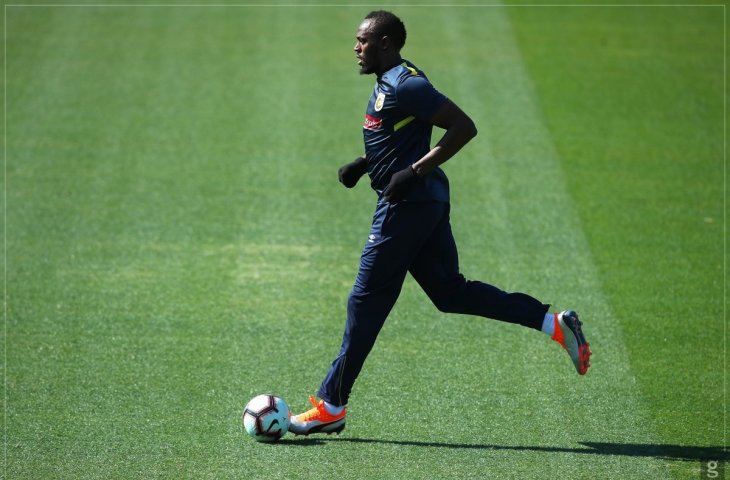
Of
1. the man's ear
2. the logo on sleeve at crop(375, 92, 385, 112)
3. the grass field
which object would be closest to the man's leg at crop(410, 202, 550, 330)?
the grass field

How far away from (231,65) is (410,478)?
8451 mm

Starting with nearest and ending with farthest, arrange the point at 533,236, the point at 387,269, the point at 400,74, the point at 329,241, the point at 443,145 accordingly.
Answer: the point at 443,145
the point at 400,74
the point at 387,269
the point at 329,241
the point at 533,236

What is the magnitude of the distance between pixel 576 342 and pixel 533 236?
9.82ft

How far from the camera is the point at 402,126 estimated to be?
18.2ft

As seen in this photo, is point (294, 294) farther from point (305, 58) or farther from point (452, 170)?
point (305, 58)

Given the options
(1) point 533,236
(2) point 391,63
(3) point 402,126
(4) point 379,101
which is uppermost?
(2) point 391,63

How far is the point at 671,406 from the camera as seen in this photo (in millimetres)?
6137

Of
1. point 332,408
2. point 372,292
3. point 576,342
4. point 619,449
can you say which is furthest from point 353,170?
point 619,449

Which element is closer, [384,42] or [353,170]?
[384,42]

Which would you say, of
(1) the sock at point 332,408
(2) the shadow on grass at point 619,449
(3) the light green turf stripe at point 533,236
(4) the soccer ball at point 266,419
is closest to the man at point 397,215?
(1) the sock at point 332,408

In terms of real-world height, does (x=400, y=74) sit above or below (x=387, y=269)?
above

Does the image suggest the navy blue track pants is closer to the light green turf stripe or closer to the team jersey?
the team jersey

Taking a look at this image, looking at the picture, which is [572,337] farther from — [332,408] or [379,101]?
[379,101]

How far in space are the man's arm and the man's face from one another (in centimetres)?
48
